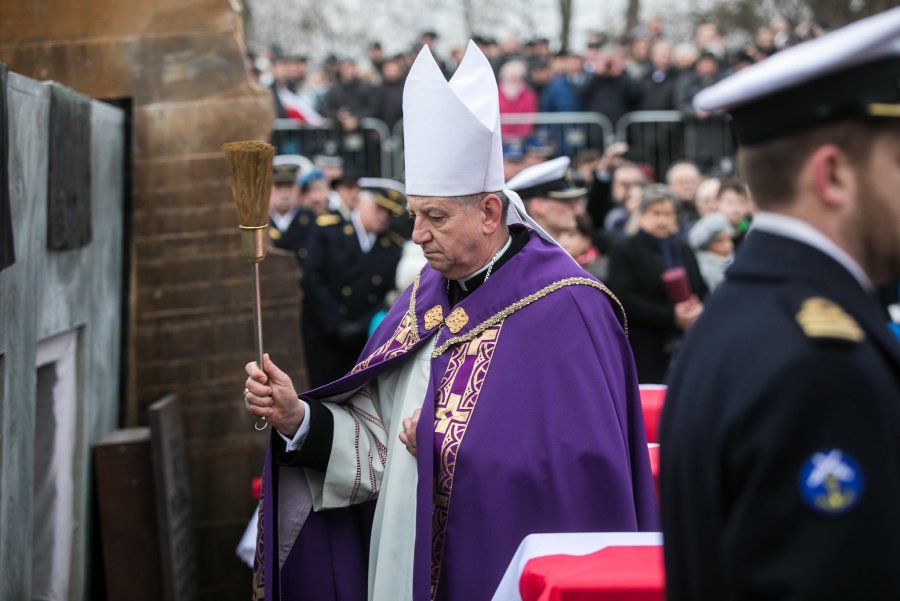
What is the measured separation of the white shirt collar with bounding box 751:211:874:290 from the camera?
75.2 inches

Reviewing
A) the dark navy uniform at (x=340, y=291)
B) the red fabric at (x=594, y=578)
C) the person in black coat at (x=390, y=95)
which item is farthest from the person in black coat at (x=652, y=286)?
the person in black coat at (x=390, y=95)

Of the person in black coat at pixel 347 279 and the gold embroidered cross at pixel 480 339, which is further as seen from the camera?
the person in black coat at pixel 347 279

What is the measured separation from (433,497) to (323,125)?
10429mm

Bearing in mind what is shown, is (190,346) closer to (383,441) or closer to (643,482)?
(383,441)

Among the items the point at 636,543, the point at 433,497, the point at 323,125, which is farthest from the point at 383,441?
the point at 323,125

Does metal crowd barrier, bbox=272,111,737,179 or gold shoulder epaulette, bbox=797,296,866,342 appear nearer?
gold shoulder epaulette, bbox=797,296,866,342

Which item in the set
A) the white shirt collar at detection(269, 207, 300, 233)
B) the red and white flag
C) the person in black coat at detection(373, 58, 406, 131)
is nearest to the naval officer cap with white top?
the white shirt collar at detection(269, 207, 300, 233)

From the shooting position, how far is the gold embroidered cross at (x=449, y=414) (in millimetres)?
3805

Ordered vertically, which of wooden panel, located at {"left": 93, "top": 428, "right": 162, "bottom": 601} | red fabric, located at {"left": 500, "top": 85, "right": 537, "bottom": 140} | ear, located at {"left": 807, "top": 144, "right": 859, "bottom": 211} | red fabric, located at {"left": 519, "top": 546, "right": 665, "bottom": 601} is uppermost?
red fabric, located at {"left": 500, "top": 85, "right": 537, "bottom": 140}

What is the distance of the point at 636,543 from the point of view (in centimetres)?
335

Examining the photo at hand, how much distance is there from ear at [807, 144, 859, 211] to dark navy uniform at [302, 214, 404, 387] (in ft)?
22.9

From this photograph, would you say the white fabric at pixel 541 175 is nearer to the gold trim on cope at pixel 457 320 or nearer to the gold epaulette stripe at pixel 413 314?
the gold epaulette stripe at pixel 413 314

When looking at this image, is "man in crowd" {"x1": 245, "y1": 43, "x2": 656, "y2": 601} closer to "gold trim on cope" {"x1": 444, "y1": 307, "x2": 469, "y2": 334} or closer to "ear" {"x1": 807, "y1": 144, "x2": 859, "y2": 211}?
"gold trim on cope" {"x1": 444, "y1": 307, "x2": 469, "y2": 334}

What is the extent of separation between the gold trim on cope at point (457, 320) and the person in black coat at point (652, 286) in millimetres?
3037
